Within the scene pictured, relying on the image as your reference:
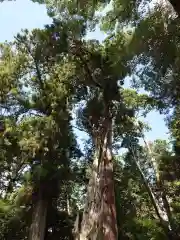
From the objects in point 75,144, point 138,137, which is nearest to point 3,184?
point 75,144

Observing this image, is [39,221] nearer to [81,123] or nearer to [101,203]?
[101,203]

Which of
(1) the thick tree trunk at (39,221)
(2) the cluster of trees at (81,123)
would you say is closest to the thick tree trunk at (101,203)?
(2) the cluster of trees at (81,123)

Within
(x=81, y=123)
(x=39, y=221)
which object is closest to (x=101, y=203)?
(x=39, y=221)

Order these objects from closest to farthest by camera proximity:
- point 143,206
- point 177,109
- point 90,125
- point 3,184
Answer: point 177,109 < point 90,125 < point 3,184 < point 143,206

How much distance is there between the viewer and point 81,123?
34.7 ft

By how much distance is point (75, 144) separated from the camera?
10.9 metres

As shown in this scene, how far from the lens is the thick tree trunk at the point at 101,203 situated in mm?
5816

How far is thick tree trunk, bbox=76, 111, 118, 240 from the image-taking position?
229 inches

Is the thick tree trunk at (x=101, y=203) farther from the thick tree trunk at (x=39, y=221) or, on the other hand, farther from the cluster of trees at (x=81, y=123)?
the thick tree trunk at (x=39, y=221)

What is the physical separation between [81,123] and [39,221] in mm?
3783

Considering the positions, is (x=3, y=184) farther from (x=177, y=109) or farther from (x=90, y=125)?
(x=177, y=109)

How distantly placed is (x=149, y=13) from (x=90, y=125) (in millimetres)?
4254

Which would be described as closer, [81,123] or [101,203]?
[101,203]

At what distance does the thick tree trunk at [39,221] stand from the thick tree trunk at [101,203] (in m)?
2.29
